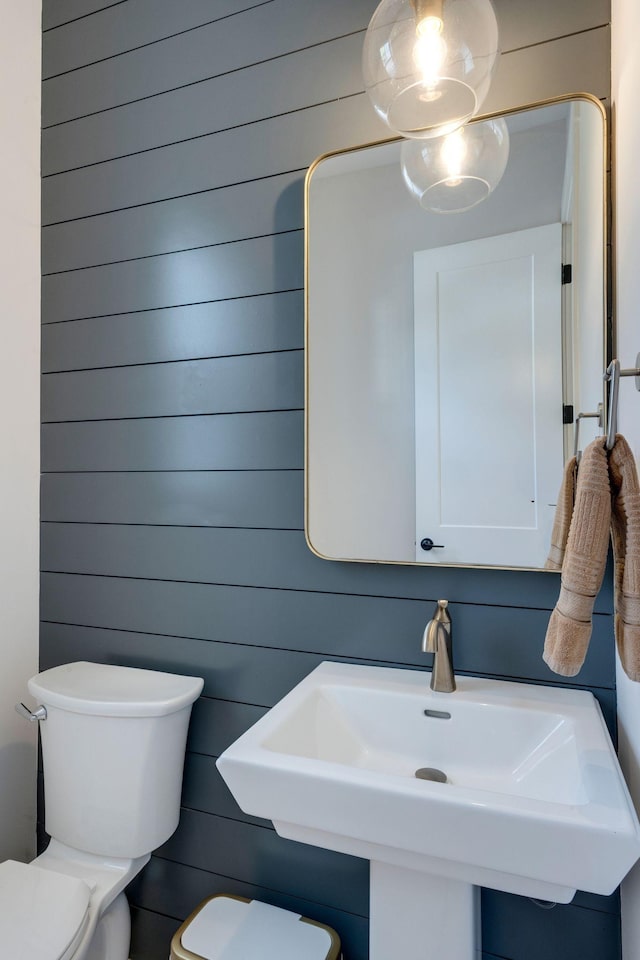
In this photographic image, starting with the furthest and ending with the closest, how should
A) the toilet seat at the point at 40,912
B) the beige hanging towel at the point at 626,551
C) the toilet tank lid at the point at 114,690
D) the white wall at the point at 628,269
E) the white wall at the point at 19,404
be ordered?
the white wall at the point at 19,404 < the toilet tank lid at the point at 114,690 < the toilet seat at the point at 40,912 < the white wall at the point at 628,269 < the beige hanging towel at the point at 626,551

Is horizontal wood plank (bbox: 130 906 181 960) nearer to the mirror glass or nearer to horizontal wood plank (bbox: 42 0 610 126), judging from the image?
the mirror glass

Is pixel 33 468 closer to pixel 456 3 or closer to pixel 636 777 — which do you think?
pixel 456 3

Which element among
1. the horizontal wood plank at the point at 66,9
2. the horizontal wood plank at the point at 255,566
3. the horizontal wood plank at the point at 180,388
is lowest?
the horizontal wood plank at the point at 255,566

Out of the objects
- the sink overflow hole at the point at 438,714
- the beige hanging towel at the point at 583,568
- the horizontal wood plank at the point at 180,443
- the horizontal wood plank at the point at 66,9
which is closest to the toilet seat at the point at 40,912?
the sink overflow hole at the point at 438,714

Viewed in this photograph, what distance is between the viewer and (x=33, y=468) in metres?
1.60

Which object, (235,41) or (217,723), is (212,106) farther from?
(217,723)

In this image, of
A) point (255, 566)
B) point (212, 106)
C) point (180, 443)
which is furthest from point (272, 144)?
point (255, 566)

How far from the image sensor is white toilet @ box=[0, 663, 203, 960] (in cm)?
121

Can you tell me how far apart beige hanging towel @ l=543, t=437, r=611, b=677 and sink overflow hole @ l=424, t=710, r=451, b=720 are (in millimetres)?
373

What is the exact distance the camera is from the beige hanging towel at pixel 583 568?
690mm

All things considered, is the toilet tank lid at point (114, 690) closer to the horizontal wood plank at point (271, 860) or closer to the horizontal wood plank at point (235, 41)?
the horizontal wood plank at point (271, 860)

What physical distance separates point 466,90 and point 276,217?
534 millimetres

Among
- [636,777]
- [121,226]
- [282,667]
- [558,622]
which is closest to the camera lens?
[558,622]

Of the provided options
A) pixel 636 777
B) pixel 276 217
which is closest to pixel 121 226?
pixel 276 217
